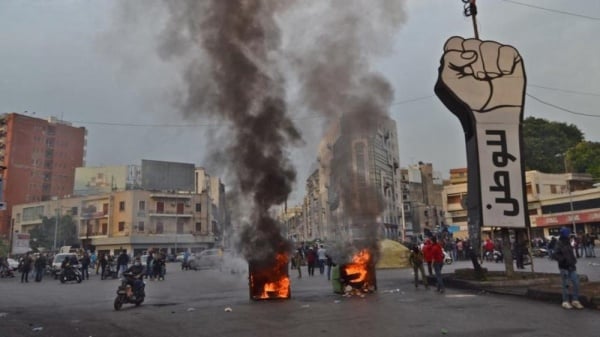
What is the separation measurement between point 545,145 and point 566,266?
58738mm

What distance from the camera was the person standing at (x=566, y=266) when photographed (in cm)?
912

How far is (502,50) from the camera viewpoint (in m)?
15.9

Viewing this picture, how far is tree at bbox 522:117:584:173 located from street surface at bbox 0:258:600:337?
53.9 metres

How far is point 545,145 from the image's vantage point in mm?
61312

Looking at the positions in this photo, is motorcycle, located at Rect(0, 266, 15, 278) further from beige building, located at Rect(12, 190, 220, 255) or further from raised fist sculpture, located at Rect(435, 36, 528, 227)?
raised fist sculpture, located at Rect(435, 36, 528, 227)

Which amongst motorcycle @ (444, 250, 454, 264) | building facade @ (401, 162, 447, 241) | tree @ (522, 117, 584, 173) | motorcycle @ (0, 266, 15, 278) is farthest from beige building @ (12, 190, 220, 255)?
tree @ (522, 117, 584, 173)

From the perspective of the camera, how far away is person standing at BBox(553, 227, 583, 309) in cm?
912

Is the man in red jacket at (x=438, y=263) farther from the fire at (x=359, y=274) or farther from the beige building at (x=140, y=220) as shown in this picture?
the beige building at (x=140, y=220)

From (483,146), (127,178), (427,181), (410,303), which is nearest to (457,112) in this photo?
(483,146)

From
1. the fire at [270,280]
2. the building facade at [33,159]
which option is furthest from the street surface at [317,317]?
the building facade at [33,159]

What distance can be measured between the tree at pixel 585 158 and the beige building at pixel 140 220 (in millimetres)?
48109

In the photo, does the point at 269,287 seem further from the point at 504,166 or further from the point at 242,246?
the point at 504,166

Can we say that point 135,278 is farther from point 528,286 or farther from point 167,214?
point 167,214

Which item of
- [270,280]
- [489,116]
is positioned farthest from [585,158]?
[270,280]
